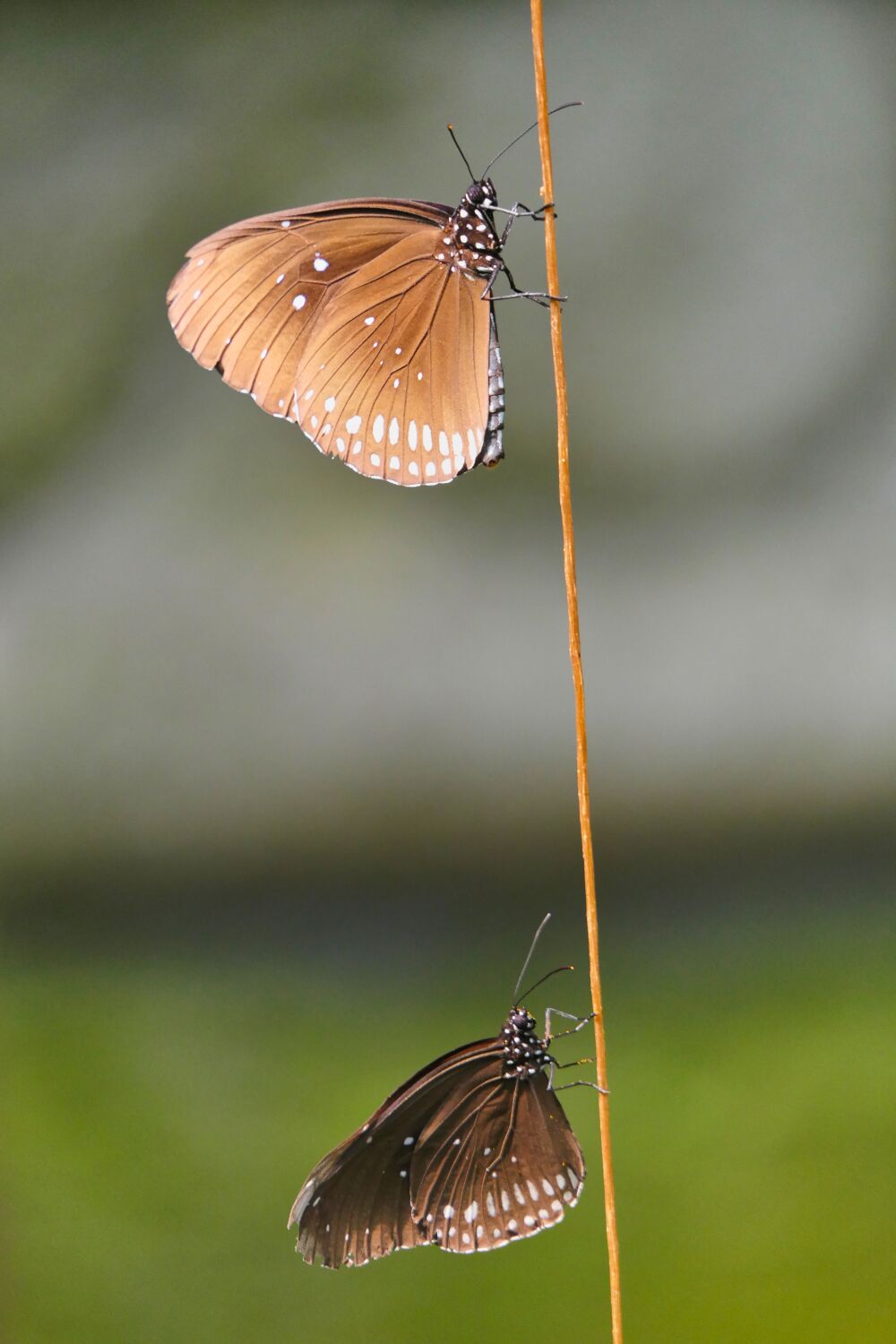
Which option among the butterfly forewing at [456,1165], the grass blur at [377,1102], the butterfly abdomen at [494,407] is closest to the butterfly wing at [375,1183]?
the butterfly forewing at [456,1165]

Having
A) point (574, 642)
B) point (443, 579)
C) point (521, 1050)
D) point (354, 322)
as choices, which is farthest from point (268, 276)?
point (443, 579)

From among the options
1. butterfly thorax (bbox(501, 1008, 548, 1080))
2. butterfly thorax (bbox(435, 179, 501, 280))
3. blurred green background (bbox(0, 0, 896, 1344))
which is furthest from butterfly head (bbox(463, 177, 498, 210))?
blurred green background (bbox(0, 0, 896, 1344))

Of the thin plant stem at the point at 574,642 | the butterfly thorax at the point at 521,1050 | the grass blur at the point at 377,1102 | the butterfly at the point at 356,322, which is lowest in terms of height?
the grass blur at the point at 377,1102

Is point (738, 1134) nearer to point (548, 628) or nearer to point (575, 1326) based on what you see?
point (575, 1326)

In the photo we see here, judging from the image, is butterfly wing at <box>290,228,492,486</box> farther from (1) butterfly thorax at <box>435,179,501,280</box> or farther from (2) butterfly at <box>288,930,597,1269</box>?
(2) butterfly at <box>288,930,597,1269</box>

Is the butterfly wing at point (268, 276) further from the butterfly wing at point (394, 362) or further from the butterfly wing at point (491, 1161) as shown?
the butterfly wing at point (491, 1161)

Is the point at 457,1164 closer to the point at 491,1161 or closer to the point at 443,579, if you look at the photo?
the point at 491,1161
